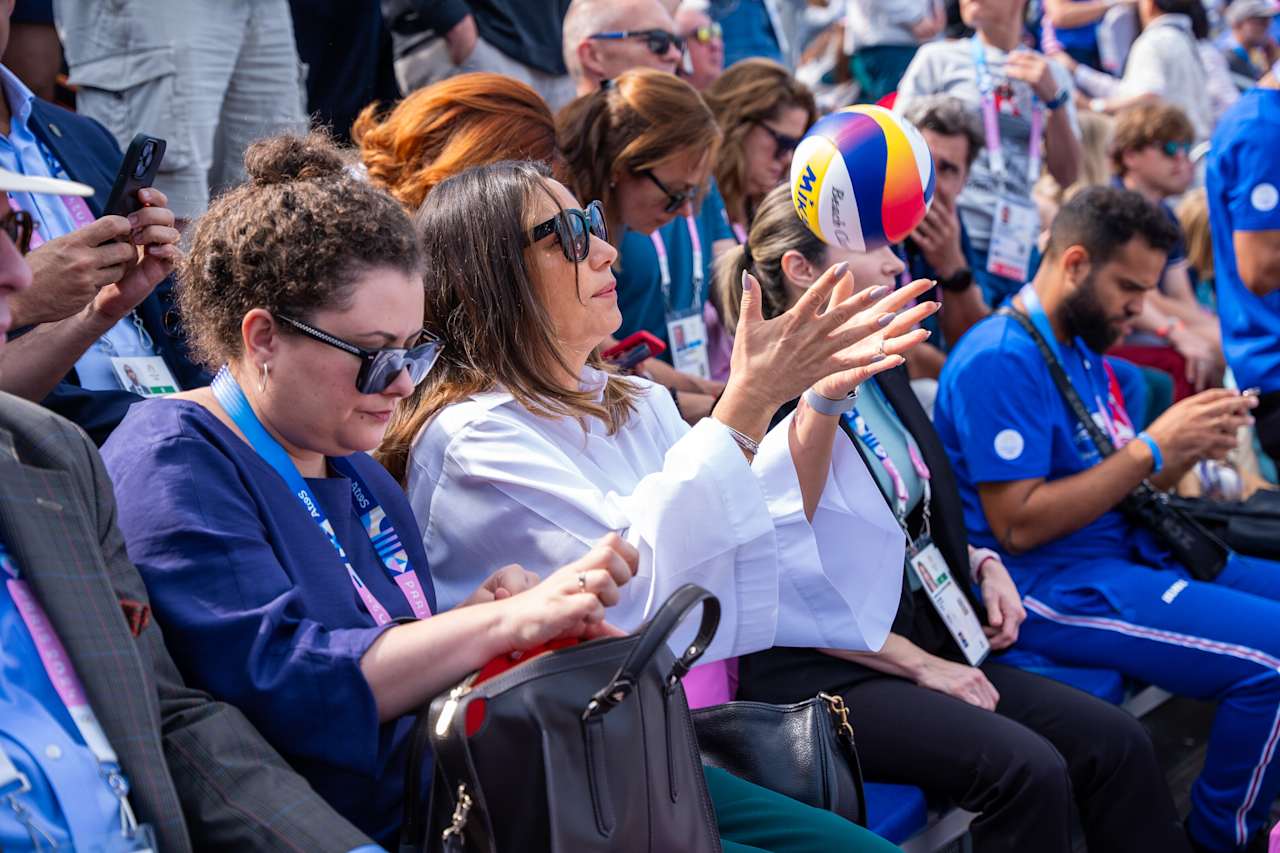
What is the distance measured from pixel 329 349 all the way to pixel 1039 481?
2.45m

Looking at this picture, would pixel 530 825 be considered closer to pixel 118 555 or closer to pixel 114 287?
pixel 118 555

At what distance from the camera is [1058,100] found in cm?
587

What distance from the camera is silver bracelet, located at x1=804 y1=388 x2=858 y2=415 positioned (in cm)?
278

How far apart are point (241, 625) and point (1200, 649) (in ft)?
9.23

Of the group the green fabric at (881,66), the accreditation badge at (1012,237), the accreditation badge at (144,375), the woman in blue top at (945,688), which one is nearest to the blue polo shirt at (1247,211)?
the accreditation badge at (1012,237)

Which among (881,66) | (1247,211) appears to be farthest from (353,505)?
(881,66)

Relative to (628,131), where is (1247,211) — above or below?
below

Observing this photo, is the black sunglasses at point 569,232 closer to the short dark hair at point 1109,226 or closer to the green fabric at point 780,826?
the green fabric at point 780,826

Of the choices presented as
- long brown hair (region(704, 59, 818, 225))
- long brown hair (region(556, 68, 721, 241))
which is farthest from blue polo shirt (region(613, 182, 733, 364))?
long brown hair (region(704, 59, 818, 225))

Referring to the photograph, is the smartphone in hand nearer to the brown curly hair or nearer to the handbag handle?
the brown curly hair

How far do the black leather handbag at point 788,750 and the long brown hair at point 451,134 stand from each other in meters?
1.53

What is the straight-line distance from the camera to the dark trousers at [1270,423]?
501 centimetres

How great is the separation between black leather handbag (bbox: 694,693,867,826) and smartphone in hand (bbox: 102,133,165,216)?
4.86 feet

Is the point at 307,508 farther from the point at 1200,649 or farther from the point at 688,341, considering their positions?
the point at 1200,649
